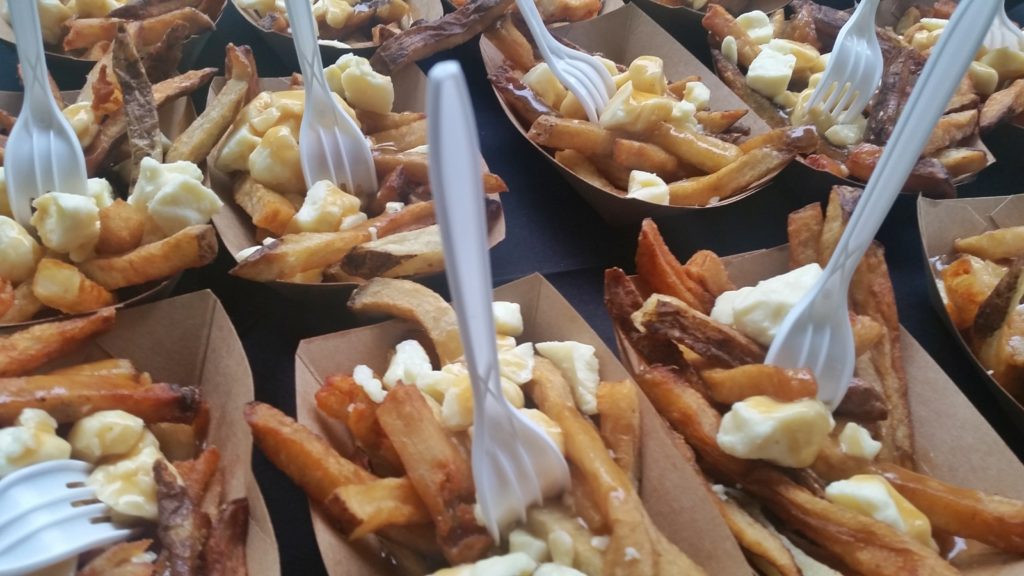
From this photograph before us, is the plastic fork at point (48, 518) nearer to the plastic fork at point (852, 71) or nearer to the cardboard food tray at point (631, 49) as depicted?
the cardboard food tray at point (631, 49)

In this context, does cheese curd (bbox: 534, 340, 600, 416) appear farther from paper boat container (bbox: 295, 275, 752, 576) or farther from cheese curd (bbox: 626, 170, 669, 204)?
cheese curd (bbox: 626, 170, 669, 204)

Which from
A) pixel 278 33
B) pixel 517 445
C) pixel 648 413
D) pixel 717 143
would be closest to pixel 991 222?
pixel 717 143

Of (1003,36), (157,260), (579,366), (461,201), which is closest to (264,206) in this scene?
(157,260)

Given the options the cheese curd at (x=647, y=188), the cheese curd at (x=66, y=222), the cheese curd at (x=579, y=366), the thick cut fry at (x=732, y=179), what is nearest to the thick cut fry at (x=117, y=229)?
the cheese curd at (x=66, y=222)

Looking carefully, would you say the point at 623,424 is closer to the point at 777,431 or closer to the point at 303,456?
the point at 777,431

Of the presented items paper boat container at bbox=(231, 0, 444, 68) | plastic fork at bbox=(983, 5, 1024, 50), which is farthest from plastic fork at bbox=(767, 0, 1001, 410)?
plastic fork at bbox=(983, 5, 1024, 50)

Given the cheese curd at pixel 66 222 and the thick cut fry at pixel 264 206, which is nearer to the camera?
the cheese curd at pixel 66 222
